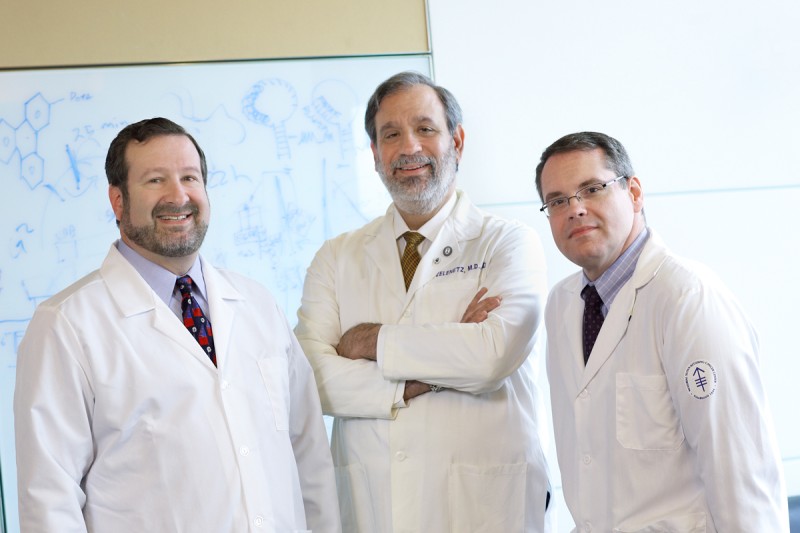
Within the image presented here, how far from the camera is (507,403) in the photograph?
7.41 ft

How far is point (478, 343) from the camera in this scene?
212 cm

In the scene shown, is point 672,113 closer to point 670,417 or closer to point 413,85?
point 413,85

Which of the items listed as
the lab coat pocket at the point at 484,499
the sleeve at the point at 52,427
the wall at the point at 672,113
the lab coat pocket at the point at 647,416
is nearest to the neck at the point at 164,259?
the sleeve at the point at 52,427

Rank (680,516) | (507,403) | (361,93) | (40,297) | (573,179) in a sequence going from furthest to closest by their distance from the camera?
(361,93)
(40,297)
(507,403)
(573,179)
(680,516)

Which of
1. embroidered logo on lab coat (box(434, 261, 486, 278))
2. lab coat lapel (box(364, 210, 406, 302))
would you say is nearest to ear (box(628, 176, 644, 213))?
embroidered logo on lab coat (box(434, 261, 486, 278))

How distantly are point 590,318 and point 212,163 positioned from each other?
5.47ft

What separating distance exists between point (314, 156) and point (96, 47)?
34.3 inches

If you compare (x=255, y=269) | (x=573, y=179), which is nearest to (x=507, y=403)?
(x=573, y=179)

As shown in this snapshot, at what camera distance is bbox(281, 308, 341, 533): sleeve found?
218 centimetres

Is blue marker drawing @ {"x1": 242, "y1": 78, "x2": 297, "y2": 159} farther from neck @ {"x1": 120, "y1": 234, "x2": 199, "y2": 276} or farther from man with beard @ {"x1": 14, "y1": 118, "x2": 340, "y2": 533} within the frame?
neck @ {"x1": 120, "y1": 234, "x2": 199, "y2": 276}

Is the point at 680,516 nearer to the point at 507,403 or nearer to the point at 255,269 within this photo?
the point at 507,403

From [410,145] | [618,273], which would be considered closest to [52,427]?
[410,145]

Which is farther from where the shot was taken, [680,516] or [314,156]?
[314,156]

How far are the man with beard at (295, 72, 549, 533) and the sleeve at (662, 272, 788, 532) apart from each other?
1.70 ft
